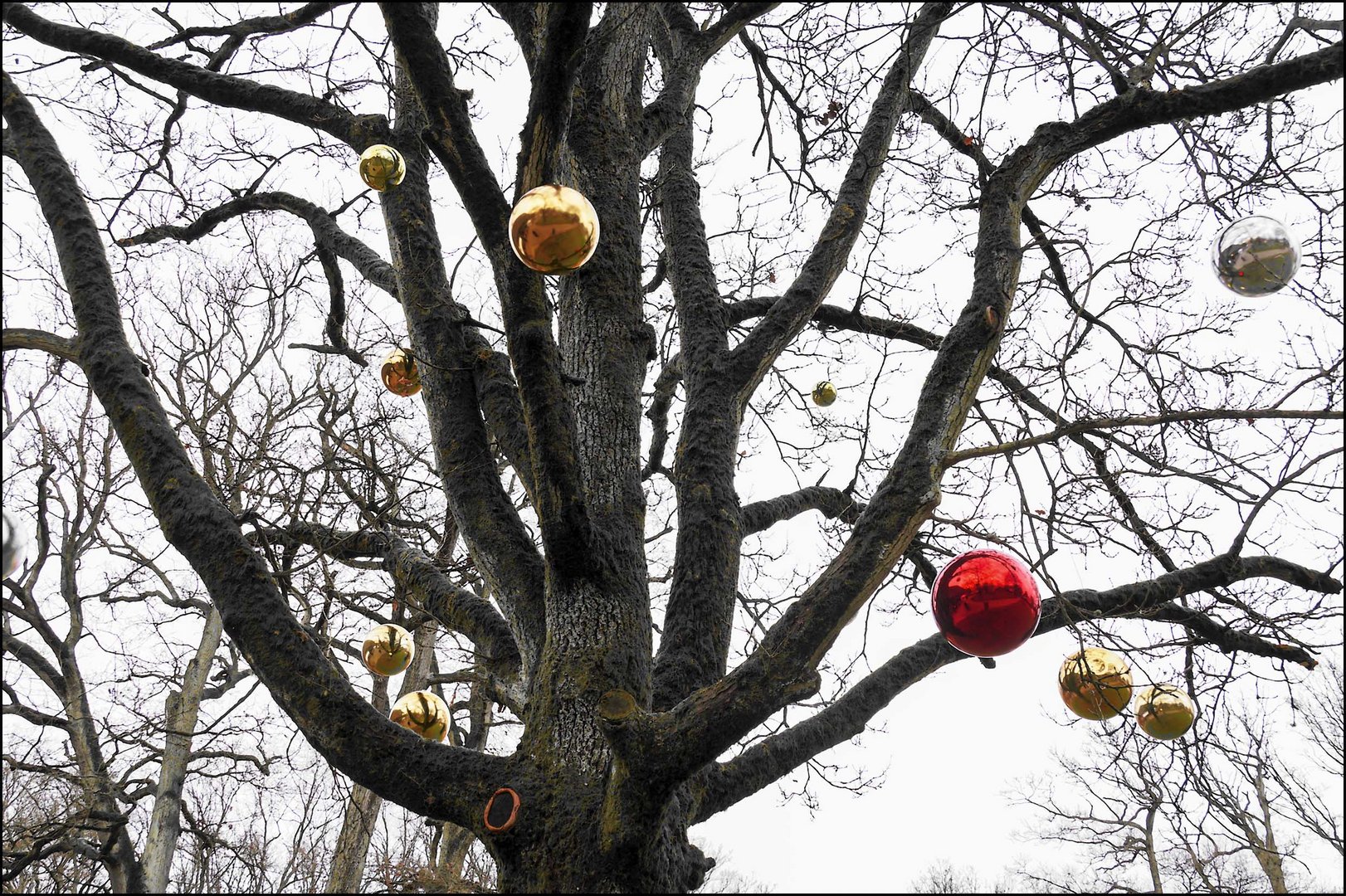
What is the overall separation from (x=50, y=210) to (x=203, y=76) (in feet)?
3.17

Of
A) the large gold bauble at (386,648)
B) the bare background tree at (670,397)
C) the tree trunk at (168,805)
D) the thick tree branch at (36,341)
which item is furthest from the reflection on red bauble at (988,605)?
the tree trunk at (168,805)

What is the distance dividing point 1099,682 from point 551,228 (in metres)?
2.34

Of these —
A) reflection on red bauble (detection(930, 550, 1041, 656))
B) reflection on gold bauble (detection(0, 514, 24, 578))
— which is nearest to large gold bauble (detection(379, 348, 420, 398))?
reflection on gold bauble (detection(0, 514, 24, 578))

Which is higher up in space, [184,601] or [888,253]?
Result: [888,253]

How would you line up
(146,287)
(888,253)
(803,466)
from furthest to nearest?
(146,287) → (803,466) → (888,253)

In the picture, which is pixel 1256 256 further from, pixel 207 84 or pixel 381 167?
pixel 207 84

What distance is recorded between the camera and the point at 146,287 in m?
8.78

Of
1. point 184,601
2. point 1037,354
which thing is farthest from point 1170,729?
point 184,601

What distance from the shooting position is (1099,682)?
287 centimetres

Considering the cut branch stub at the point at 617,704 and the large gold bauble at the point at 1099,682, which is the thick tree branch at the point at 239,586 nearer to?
the cut branch stub at the point at 617,704

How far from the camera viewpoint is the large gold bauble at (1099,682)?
2.95 meters

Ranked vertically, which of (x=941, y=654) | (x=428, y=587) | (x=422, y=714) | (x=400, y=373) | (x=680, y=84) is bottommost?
(x=422, y=714)

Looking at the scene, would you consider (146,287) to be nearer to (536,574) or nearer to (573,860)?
(536,574)

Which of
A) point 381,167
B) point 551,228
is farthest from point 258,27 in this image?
point 551,228
